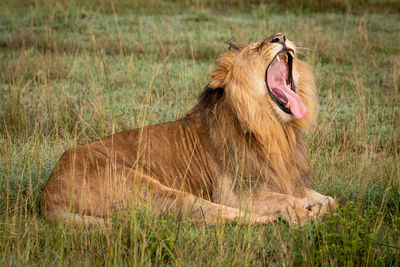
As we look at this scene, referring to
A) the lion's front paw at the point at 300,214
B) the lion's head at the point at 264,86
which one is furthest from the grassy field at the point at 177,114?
the lion's head at the point at 264,86

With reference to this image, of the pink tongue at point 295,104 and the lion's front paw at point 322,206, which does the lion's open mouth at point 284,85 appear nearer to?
the pink tongue at point 295,104

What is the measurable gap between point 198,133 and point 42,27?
8.76 meters

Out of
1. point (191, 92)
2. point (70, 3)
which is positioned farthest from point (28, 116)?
point (70, 3)

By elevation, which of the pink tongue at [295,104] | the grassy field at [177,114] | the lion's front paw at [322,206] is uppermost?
the pink tongue at [295,104]

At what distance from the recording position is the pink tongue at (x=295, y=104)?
165 inches

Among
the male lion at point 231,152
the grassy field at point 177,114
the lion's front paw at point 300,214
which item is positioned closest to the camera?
the grassy field at point 177,114

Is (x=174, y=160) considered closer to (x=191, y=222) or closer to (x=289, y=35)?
(x=191, y=222)

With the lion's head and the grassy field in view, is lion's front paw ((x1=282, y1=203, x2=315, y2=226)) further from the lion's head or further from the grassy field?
the lion's head

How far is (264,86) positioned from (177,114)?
7.10 ft

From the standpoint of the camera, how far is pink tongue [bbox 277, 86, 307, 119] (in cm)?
Result: 418

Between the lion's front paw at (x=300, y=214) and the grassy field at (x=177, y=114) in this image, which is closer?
the grassy field at (x=177, y=114)

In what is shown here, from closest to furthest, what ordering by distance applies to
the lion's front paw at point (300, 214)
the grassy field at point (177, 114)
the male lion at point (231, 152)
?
the grassy field at point (177, 114) < the lion's front paw at point (300, 214) < the male lion at point (231, 152)

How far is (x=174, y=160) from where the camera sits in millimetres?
4324

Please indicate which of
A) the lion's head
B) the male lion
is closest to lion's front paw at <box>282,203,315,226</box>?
the male lion
